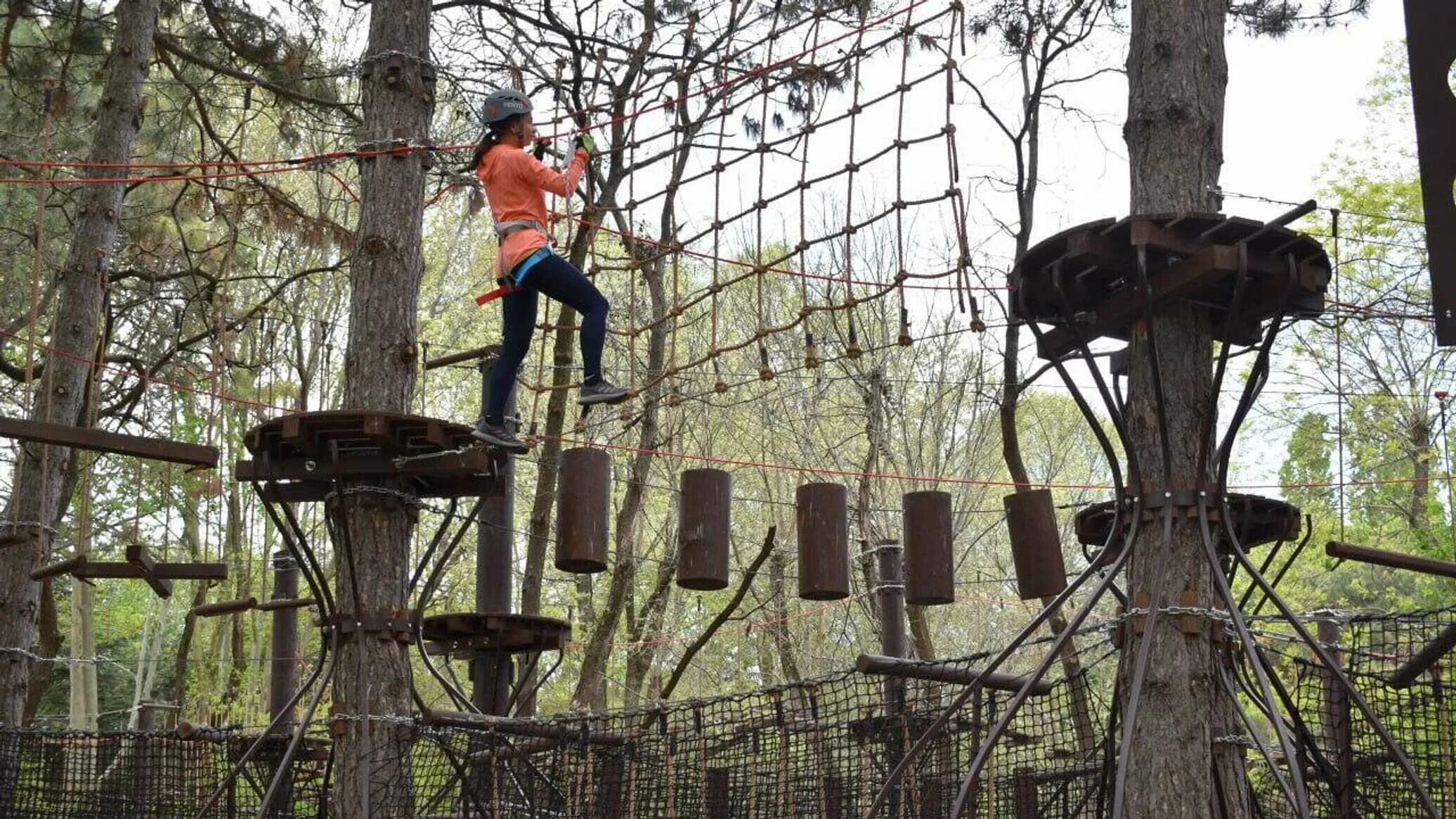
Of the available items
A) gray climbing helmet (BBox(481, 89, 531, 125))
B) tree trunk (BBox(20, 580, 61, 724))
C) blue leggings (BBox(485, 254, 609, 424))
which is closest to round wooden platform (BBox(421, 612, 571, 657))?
blue leggings (BBox(485, 254, 609, 424))

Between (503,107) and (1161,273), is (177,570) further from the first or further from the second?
(1161,273)

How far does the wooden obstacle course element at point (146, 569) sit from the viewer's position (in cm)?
743

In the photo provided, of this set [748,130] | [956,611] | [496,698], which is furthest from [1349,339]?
[496,698]

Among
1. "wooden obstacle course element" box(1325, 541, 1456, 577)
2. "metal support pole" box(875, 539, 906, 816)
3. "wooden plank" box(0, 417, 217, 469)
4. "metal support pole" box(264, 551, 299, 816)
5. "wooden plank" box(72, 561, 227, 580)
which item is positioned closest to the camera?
"wooden obstacle course element" box(1325, 541, 1456, 577)

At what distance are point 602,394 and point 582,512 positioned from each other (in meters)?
1.99

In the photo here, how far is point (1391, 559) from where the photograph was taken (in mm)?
5348

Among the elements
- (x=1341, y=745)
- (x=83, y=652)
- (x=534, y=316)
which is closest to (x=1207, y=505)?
(x=1341, y=745)

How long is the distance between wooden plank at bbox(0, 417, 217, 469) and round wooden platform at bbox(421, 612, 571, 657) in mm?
1851

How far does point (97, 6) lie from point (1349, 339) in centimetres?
1559

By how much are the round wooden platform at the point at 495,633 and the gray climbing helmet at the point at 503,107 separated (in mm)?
2986

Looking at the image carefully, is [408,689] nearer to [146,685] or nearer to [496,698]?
[496,698]

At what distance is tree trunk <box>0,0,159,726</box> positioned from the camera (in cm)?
987

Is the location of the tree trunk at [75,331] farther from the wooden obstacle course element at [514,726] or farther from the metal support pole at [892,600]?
the metal support pole at [892,600]

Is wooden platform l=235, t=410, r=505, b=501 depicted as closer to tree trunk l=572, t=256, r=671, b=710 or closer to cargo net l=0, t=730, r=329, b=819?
cargo net l=0, t=730, r=329, b=819
